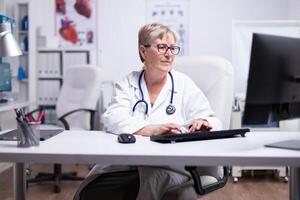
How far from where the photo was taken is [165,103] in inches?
68.7

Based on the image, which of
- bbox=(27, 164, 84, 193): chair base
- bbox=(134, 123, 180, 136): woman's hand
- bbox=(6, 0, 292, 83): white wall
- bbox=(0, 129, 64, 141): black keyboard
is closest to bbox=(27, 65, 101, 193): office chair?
bbox=(27, 164, 84, 193): chair base

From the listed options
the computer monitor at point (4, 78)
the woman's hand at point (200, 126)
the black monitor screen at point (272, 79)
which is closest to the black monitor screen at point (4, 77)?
the computer monitor at point (4, 78)

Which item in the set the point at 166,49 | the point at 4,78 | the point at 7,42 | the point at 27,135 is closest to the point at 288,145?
the point at 166,49

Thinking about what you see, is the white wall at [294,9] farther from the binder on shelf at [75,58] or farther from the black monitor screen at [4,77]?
the black monitor screen at [4,77]

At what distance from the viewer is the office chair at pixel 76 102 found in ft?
A: 10.8

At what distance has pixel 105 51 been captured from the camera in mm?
4371

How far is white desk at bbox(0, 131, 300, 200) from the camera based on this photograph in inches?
42.4

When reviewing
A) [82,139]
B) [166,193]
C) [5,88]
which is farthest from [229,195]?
[5,88]

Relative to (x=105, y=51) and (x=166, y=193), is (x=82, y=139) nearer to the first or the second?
(x=166, y=193)

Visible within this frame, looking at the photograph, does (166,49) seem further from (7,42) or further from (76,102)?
(76,102)

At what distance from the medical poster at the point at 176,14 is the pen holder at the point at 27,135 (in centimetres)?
318

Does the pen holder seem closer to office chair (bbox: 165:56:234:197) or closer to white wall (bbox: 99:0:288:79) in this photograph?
office chair (bbox: 165:56:234:197)

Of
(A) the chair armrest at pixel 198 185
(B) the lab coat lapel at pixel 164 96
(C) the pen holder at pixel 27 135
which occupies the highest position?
(B) the lab coat lapel at pixel 164 96

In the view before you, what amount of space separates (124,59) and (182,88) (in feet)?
8.67
